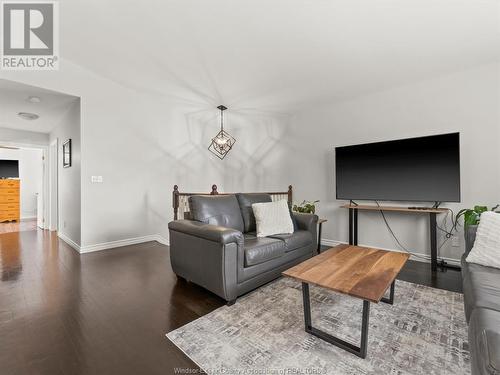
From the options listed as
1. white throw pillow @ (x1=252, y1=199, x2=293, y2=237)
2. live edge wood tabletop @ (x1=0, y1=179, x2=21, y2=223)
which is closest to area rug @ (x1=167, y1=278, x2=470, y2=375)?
white throw pillow @ (x1=252, y1=199, x2=293, y2=237)

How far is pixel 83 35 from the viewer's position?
9.04ft

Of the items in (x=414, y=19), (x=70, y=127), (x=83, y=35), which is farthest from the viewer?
(x=70, y=127)

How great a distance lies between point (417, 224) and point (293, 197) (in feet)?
6.72

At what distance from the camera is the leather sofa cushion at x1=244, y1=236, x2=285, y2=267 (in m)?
2.19

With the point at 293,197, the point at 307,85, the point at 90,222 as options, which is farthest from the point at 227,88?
the point at 90,222

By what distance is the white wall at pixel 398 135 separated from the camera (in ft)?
9.55

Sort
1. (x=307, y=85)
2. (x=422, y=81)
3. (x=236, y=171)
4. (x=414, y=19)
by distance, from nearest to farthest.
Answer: (x=414, y=19), (x=422, y=81), (x=307, y=85), (x=236, y=171)

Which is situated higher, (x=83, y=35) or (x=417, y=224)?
(x=83, y=35)

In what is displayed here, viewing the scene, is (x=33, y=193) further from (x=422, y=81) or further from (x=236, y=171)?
(x=422, y=81)

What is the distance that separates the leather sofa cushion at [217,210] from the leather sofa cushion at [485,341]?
2161mm

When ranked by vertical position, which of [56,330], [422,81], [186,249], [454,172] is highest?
[422,81]

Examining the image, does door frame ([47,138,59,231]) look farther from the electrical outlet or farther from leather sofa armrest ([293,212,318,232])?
leather sofa armrest ([293,212,318,232])

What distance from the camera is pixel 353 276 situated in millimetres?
1634

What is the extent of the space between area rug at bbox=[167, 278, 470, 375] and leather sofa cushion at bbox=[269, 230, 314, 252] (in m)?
0.55
